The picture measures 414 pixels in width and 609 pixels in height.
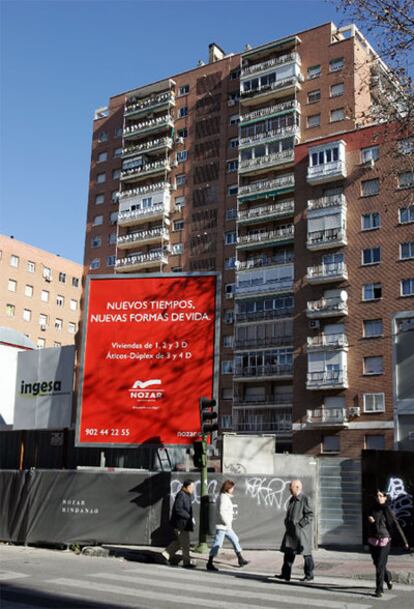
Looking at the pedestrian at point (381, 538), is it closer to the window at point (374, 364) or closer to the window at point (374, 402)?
the window at point (374, 402)

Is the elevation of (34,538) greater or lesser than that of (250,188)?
lesser

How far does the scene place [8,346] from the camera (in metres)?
39.2

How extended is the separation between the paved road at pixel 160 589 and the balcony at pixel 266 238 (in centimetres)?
4350

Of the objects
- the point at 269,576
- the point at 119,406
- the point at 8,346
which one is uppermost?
the point at 8,346

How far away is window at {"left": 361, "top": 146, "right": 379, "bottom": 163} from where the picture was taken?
1968 inches

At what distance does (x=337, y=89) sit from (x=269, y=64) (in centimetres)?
718

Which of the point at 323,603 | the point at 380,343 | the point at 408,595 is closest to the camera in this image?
the point at 323,603

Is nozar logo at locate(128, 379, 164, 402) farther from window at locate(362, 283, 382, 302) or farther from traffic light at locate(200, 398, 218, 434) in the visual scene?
window at locate(362, 283, 382, 302)

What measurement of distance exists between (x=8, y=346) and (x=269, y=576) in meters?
29.4

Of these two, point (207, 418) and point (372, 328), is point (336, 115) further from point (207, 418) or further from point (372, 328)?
point (207, 418)

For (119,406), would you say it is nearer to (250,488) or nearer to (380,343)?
(250,488)

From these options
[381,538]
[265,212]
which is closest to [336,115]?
[265,212]

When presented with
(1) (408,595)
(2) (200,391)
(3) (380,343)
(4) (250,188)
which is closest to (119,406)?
(2) (200,391)

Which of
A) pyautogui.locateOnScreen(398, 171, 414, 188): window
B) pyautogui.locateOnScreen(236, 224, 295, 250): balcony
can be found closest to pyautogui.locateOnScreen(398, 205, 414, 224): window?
→ pyautogui.locateOnScreen(398, 171, 414, 188): window
